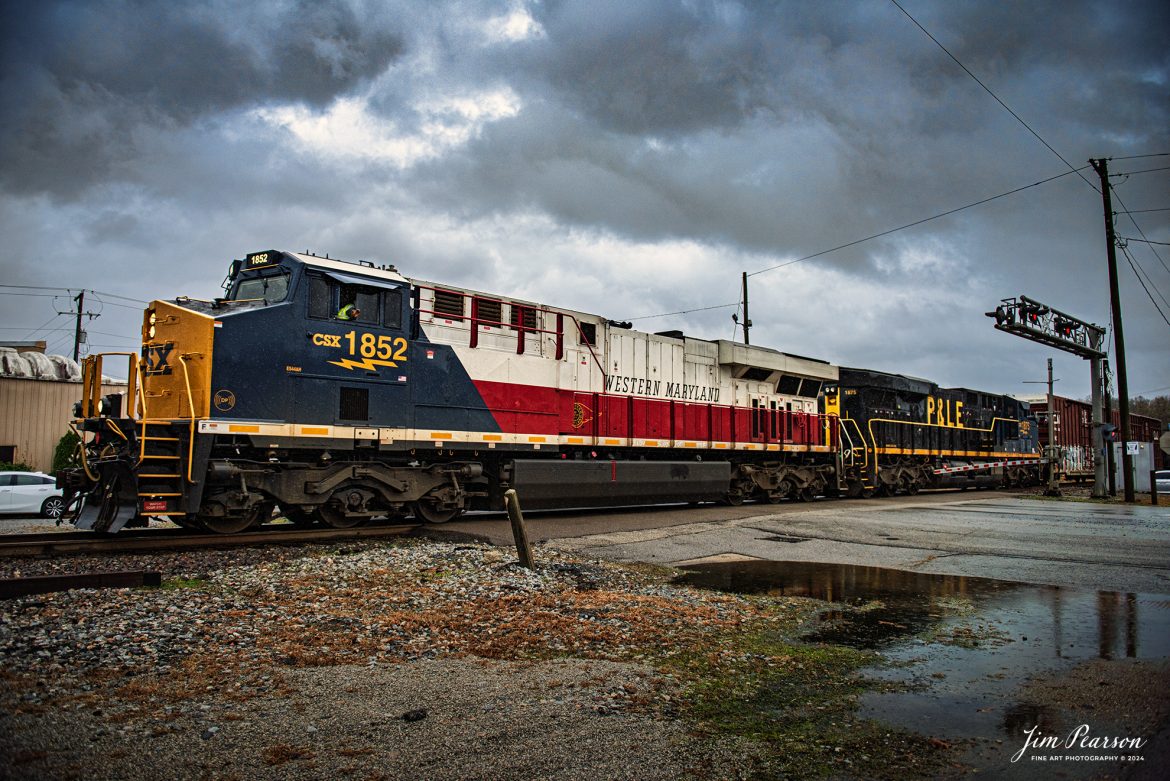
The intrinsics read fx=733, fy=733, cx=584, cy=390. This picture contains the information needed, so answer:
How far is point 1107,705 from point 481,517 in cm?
1070

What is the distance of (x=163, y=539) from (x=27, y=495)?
11659 millimetres

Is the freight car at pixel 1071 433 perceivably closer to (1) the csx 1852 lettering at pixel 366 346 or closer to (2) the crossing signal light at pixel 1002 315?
(2) the crossing signal light at pixel 1002 315

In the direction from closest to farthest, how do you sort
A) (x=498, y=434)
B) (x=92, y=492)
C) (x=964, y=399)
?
(x=92, y=492), (x=498, y=434), (x=964, y=399)

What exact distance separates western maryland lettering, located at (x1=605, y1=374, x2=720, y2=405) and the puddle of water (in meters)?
6.97

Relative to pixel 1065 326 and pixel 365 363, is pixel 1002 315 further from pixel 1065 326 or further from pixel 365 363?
pixel 365 363

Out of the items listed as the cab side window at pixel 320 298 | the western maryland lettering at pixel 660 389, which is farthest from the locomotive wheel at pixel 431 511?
the western maryland lettering at pixel 660 389

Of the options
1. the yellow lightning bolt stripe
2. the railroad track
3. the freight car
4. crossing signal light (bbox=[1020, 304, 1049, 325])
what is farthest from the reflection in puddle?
the freight car

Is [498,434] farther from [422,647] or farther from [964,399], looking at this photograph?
[964,399]

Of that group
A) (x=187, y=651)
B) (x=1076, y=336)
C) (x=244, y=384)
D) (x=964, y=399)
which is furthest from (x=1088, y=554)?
(x=964, y=399)

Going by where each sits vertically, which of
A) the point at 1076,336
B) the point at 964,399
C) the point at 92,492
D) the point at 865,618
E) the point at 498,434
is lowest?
the point at 865,618

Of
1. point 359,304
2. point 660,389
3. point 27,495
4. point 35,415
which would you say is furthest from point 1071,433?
point 35,415

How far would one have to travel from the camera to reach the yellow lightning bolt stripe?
10.9 m

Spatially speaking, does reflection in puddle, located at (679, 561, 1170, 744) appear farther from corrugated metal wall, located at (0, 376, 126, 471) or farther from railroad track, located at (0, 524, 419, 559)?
corrugated metal wall, located at (0, 376, 126, 471)

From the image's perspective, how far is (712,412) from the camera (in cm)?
1773
